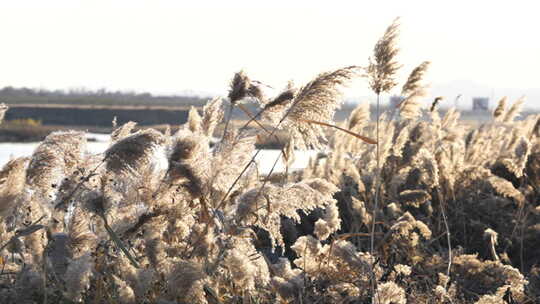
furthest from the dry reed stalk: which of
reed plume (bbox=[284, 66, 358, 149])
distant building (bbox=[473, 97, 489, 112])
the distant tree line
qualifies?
the distant tree line

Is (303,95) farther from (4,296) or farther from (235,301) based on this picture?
(4,296)

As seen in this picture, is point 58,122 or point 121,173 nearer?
point 121,173

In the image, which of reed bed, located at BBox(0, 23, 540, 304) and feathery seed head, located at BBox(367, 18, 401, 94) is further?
feathery seed head, located at BBox(367, 18, 401, 94)

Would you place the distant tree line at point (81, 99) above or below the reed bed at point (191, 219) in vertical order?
below

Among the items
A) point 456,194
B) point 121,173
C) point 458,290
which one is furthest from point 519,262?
point 121,173

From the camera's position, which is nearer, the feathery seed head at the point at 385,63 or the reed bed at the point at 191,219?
the reed bed at the point at 191,219

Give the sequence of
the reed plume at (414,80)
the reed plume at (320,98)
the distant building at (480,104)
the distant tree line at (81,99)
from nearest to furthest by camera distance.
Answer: the reed plume at (320,98), the reed plume at (414,80), the distant building at (480,104), the distant tree line at (81,99)

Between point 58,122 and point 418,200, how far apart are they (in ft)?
159

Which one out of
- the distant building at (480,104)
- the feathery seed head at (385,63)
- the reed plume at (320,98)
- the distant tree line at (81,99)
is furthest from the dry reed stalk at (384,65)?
the distant tree line at (81,99)

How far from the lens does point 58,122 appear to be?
171ft

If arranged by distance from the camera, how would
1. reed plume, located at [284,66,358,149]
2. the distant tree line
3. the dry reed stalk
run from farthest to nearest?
the distant tree line → the dry reed stalk → reed plume, located at [284,66,358,149]

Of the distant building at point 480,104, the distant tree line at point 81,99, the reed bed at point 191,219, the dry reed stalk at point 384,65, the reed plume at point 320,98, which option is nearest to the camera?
the reed bed at point 191,219

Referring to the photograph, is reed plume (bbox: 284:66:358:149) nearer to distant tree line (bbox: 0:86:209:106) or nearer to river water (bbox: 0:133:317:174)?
river water (bbox: 0:133:317:174)

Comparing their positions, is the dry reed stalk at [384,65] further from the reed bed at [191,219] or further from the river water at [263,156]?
the river water at [263,156]
